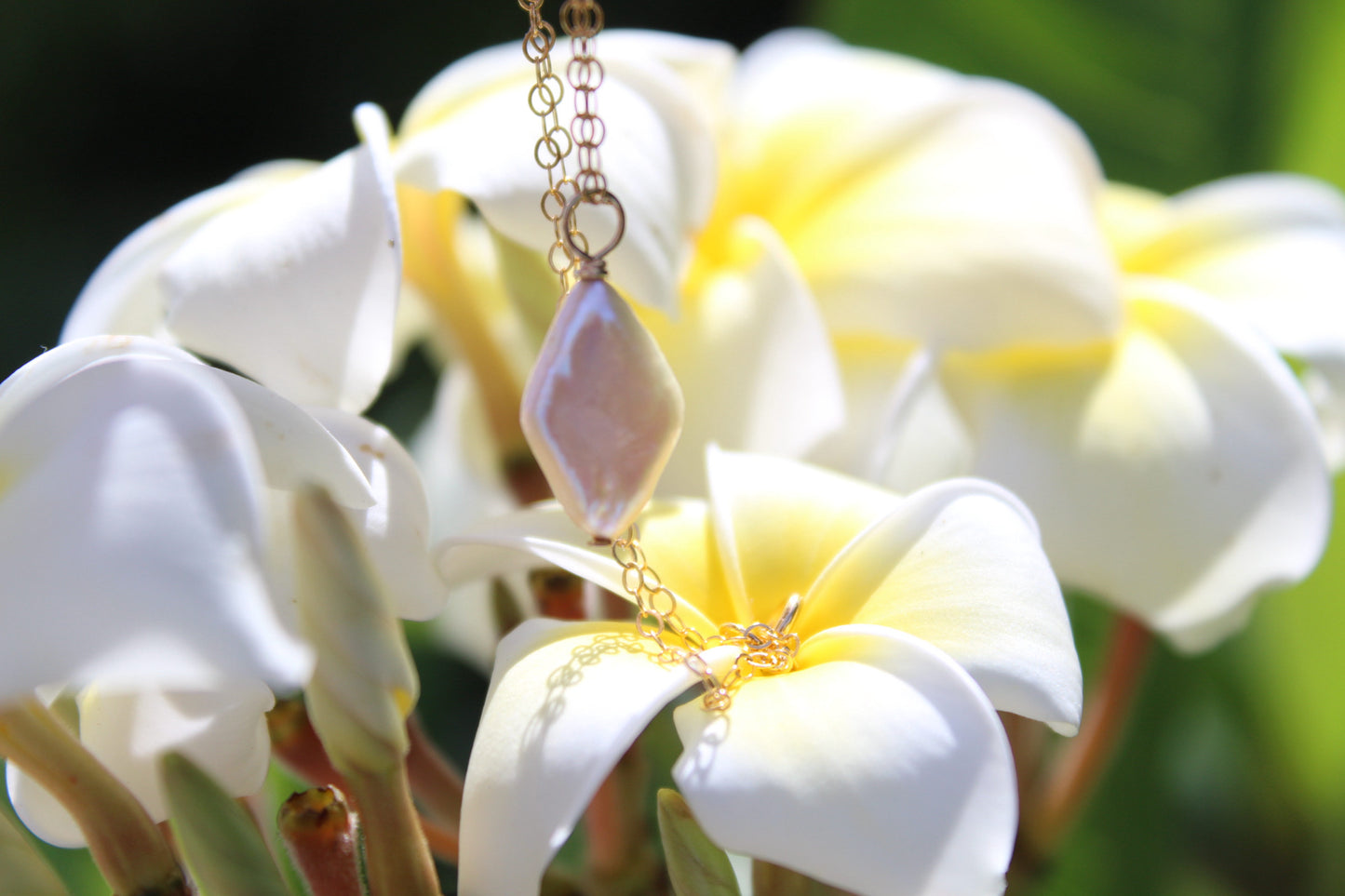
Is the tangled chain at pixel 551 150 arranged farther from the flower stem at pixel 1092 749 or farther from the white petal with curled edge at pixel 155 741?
the flower stem at pixel 1092 749

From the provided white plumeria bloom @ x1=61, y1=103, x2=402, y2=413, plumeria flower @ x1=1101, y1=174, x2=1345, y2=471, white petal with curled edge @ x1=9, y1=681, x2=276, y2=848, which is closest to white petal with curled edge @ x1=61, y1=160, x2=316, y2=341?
white plumeria bloom @ x1=61, y1=103, x2=402, y2=413

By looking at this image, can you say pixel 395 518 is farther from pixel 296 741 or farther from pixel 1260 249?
pixel 1260 249

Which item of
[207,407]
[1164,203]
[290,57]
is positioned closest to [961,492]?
[207,407]

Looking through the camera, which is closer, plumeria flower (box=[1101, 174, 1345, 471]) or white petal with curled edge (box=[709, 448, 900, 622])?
white petal with curled edge (box=[709, 448, 900, 622])

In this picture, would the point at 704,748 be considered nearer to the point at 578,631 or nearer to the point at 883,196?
the point at 578,631

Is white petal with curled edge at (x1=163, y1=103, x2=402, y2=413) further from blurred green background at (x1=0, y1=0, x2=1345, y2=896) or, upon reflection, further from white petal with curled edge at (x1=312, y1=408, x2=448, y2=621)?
blurred green background at (x1=0, y1=0, x2=1345, y2=896)

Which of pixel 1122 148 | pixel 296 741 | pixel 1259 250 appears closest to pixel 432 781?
pixel 296 741

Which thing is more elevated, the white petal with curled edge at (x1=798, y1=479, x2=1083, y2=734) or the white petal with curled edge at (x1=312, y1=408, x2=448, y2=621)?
the white petal with curled edge at (x1=312, y1=408, x2=448, y2=621)
